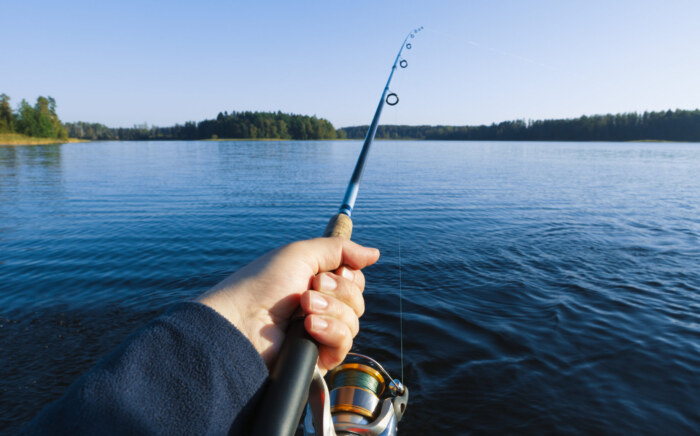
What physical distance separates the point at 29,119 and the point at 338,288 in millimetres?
120071

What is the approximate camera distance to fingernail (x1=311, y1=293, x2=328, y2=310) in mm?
1606

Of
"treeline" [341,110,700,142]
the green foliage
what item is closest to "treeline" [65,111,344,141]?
"treeline" [341,110,700,142]

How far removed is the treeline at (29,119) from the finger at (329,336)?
11373 cm

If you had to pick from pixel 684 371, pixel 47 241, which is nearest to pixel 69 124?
pixel 47 241

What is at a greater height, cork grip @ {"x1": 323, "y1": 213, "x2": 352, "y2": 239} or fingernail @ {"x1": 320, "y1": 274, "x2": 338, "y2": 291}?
cork grip @ {"x1": 323, "y1": 213, "x2": 352, "y2": 239}

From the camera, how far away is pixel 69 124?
195 m

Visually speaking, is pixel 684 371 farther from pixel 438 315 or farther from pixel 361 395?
pixel 361 395

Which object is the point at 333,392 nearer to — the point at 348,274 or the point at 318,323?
the point at 348,274

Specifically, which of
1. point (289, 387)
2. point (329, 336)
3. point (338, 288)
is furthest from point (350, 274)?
point (289, 387)

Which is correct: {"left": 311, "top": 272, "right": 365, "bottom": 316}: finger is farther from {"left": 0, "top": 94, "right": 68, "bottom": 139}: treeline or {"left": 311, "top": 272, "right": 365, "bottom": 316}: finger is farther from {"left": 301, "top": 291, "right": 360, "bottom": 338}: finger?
{"left": 0, "top": 94, "right": 68, "bottom": 139}: treeline

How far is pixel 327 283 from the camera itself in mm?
1780

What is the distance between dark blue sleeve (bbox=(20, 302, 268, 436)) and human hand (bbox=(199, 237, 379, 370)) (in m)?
0.26

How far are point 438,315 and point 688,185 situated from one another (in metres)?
23.9

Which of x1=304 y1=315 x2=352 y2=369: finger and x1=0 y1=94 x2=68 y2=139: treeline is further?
x1=0 y1=94 x2=68 y2=139: treeline
